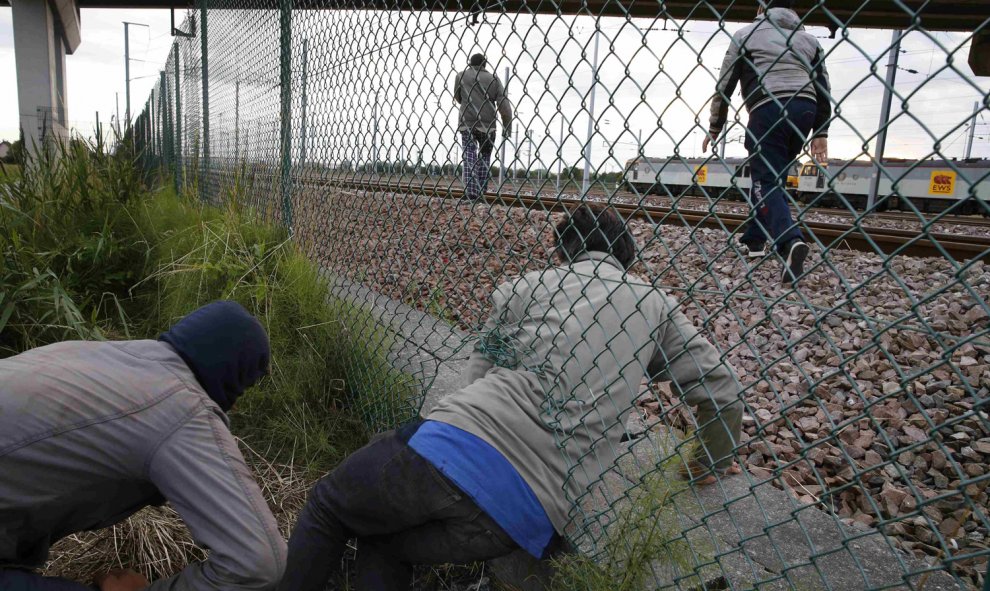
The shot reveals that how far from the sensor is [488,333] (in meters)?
2.32

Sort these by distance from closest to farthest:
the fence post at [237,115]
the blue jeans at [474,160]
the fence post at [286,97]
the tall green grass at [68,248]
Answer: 1. the blue jeans at [474,160]
2. the tall green grass at [68,248]
3. the fence post at [286,97]
4. the fence post at [237,115]

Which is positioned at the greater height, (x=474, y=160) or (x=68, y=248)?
(x=474, y=160)

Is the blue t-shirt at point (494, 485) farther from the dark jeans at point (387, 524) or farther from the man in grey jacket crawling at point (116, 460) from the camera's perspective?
the man in grey jacket crawling at point (116, 460)

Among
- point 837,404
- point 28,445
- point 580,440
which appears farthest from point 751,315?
point 28,445

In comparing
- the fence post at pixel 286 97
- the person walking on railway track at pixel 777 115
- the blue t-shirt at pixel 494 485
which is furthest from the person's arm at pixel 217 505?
the fence post at pixel 286 97

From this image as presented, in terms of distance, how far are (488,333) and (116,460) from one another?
119 centimetres

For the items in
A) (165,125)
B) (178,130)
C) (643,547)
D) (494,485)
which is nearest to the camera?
(643,547)

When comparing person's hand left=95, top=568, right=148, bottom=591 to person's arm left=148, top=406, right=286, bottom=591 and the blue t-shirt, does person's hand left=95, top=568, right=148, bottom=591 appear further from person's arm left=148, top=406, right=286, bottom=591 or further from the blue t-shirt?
the blue t-shirt

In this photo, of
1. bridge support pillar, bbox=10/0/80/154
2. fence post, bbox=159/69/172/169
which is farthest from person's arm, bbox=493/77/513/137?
bridge support pillar, bbox=10/0/80/154

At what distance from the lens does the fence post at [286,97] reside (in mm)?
3725

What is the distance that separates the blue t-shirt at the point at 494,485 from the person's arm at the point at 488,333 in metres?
0.46

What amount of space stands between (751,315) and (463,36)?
2.73m

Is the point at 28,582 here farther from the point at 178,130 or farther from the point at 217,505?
the point at 178,130

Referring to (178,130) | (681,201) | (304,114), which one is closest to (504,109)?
(304,114)
